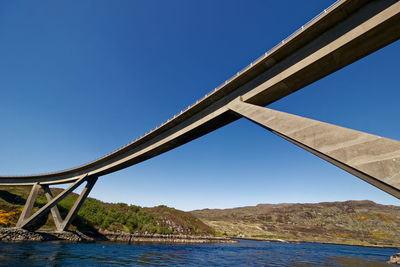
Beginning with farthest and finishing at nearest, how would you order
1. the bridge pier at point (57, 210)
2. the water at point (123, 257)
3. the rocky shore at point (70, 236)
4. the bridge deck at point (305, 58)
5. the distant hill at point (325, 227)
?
1. the distant hill at point (325, 227)
2. the bridge pier at point (57, 210)
3. the rocky shore at point (70, 236)
4. the water at point (123, 257)
5. the bridge deck at point (305, 58)

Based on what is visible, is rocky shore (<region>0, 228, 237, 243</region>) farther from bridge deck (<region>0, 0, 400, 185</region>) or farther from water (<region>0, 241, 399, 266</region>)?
bridge deck (<region>0, 0, 400, 185</region>)

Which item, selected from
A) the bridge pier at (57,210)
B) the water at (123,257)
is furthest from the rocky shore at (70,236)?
the water at (123,257)

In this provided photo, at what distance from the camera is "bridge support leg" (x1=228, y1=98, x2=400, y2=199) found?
16.4ft

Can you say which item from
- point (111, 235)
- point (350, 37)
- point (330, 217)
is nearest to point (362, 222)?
point (330, 217)

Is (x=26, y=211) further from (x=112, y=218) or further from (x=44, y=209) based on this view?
(x=112, y=218)

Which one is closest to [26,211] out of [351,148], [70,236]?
[70,236]

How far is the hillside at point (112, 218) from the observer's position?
125 ft

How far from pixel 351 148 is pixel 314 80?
752 cm

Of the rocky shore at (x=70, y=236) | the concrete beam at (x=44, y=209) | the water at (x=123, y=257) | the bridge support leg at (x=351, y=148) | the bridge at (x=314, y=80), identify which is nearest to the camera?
the bridge support leg at (x=351, y=148)

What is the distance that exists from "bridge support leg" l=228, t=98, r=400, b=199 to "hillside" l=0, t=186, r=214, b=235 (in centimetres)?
4391

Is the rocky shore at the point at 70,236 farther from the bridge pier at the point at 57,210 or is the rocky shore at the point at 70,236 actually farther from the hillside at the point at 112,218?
the hillside at the point at 112,218

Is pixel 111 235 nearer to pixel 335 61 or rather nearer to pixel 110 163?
pixel 110 163

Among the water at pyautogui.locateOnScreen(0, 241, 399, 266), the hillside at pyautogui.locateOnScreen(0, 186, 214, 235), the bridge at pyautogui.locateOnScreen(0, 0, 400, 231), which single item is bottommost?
the water at pyautogui.locateOnScreen(0, 241, 399, 266)

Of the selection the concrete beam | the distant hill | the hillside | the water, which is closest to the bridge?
the water
